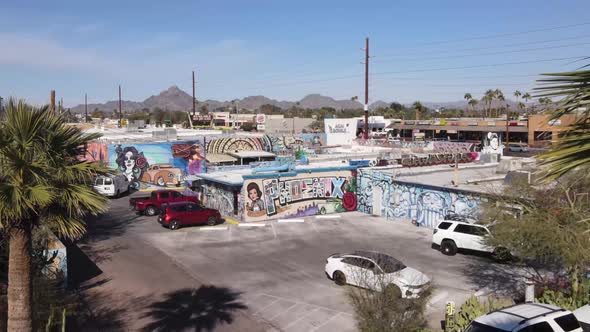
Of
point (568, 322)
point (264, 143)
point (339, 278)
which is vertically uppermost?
point (264, 143)

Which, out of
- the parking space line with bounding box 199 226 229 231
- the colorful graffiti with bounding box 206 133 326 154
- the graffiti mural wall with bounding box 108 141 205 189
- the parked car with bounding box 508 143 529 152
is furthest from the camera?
the parked car with bounding box 508 143 529 152

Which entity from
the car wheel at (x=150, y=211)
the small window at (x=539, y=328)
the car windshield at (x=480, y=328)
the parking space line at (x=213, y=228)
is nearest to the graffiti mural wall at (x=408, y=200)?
the parking space line at (x=213, y=228)

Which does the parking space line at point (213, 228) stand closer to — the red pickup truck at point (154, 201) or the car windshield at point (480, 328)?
the red pickup truck at point (154, 201)

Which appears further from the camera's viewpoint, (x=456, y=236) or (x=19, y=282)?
(x=456, y=236)

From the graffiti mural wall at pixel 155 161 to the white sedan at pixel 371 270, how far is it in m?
27.1

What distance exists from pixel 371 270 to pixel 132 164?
102 feet

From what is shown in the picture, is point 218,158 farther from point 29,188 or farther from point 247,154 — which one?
point 29,188

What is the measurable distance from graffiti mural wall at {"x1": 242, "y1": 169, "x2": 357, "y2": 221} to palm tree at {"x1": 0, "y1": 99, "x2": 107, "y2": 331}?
2058 centimetres

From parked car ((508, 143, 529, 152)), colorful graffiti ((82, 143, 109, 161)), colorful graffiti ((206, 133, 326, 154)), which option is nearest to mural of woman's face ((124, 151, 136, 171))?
colorful graffiti ((82, 143, 109, 161))

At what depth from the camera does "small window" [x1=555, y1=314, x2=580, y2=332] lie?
11227 millimetres

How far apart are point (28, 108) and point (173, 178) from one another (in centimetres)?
3546

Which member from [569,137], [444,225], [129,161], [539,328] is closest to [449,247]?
[444,225]

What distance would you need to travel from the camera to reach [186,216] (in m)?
27.4

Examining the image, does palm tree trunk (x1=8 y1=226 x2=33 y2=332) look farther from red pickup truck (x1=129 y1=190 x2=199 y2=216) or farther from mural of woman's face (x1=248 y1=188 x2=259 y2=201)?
red pickup truck (x1=129 y1=190 x2=199 y2=216)
